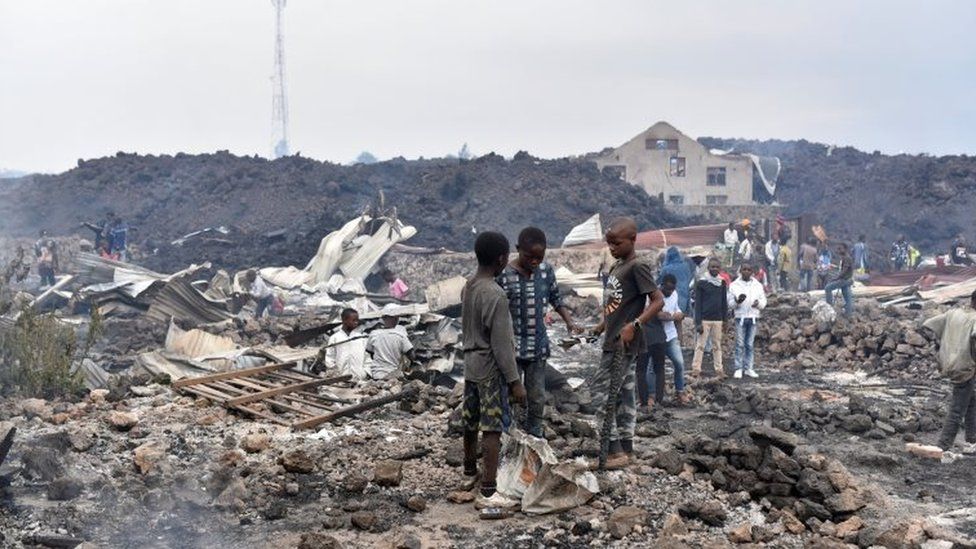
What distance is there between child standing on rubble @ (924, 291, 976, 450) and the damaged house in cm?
3265

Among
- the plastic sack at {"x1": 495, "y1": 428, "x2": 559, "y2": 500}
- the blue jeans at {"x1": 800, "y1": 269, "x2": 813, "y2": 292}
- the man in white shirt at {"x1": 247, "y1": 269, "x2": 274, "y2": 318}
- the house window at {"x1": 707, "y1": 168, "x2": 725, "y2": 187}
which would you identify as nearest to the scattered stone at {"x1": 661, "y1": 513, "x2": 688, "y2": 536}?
the plastic sack at {"x1": 495, "y1": 428, "x2": 559, "y2": 500}

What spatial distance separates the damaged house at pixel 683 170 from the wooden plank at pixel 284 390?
106ft

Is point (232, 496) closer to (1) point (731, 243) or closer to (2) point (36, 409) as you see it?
(2) point (36, 409)

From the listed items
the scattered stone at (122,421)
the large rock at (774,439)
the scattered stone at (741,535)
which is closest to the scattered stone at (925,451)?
the large rock at (774,439)

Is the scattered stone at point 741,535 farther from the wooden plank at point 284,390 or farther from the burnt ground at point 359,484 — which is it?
the wooden plank at point 284,390

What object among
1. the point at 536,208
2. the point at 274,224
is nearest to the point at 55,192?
the point at 274,224

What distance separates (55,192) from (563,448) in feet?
115

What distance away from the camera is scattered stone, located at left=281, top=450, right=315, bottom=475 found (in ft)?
22.4

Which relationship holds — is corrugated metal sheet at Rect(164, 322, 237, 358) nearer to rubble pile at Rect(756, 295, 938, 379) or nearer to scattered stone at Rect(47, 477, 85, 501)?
scattered stone at Rect(47, 477, 85, 501)

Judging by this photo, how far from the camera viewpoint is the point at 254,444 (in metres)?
7.19

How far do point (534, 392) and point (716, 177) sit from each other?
3581cm

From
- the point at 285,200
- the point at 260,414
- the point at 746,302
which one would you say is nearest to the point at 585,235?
the point at 285,200

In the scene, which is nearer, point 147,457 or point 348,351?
point 147,457

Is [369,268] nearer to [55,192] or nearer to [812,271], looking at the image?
[812,271]
